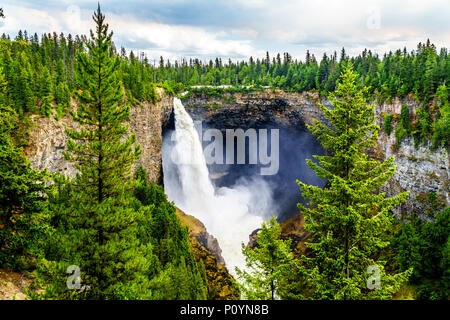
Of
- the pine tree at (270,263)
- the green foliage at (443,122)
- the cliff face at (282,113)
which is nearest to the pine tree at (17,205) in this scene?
the pine tree at (270,263)

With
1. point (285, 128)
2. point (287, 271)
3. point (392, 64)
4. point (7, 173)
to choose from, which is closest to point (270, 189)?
point (285, 128)

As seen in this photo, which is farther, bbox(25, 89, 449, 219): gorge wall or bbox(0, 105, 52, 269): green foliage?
bbox(25, 89, 449, 219): gorge wall

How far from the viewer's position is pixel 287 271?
12.4 meters

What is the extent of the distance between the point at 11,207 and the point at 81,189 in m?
3.92

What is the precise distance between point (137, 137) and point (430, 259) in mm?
36992

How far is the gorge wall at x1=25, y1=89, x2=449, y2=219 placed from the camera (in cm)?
2730

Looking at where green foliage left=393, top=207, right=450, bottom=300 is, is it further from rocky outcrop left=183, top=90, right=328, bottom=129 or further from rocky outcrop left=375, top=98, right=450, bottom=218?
rocky outcrop left=183, top=90, right=328, bottom=129

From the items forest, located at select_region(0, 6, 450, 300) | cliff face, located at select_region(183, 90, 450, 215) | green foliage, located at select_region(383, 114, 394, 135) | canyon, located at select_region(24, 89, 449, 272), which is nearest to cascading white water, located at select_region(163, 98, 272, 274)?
canyon, located at select_region(24, 89, 449, 272)

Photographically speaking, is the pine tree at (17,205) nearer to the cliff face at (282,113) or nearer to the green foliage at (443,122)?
the green foliage at (443,122)

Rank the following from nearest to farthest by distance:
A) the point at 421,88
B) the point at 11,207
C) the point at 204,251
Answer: the point at 11,207 → the point at 204,251 → the point at 421,88

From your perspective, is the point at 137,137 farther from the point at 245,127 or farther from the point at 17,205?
the point at 245,127

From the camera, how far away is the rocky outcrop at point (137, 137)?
84.6ft

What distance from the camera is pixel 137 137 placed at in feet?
136

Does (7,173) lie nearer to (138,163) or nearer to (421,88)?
(138,163)
